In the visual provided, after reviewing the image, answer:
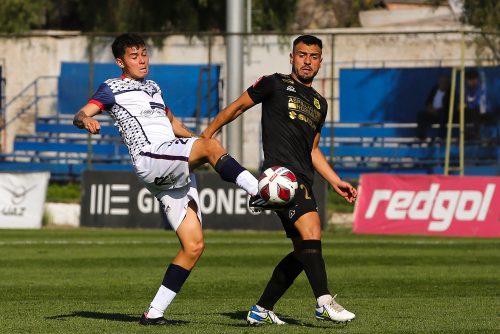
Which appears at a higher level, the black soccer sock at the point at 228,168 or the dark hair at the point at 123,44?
the dark hair at the point at 123,44

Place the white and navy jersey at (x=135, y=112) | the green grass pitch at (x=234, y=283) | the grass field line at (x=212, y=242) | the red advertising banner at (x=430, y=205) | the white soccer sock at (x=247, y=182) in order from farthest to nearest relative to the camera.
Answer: the red advertising banner at (x=430, y=205), the grass field line at (x=212, y=242), the green grass pitch at (x=234, y=283), the white and navy jersey at (x=135, y=112), the white soccer sock at (x=247, y=182)

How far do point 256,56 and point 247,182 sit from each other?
66.0 feet

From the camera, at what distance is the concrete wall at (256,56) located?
27078 mm

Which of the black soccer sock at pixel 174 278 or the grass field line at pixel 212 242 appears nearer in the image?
the black soccer sock at pixel 174 278

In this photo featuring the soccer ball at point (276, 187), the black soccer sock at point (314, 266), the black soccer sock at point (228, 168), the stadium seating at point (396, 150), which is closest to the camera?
the soccer ball at point (276, 187)

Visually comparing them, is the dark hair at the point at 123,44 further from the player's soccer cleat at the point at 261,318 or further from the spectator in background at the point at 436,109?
the spectator in background at the point at 436,109

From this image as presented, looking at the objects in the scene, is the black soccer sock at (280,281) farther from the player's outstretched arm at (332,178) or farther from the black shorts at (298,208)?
the player's outstretched arm at (332,178)

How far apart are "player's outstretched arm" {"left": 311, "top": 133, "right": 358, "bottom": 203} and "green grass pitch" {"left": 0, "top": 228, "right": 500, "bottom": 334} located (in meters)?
0.98

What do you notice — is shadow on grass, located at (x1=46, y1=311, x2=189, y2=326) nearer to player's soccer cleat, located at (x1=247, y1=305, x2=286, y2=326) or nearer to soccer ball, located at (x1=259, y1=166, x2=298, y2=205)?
player's soccer cleat, located at (x1=247, y1=305, x2=286, y2=326)

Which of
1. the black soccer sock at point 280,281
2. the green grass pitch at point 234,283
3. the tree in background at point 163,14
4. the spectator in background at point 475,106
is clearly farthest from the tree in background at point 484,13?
the black soccer sock at point 280,281

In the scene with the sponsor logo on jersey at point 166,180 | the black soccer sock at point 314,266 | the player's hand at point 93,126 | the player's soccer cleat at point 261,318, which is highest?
the player's hand at point 93,126

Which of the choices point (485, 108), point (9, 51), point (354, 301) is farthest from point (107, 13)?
point (354, 301)

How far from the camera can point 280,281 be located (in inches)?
370

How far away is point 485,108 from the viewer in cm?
2441
